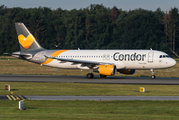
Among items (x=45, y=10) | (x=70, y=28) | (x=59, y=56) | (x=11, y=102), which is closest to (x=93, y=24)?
(x=70, y=28)

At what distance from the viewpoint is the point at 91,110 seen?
67.2 ft

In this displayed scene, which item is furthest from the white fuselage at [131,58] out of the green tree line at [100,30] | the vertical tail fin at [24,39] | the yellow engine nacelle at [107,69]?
the green tree line at [100,30]

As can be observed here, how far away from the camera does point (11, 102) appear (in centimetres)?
2381

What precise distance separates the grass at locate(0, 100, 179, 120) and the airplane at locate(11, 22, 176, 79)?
69.9 ft

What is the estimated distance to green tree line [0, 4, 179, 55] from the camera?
378ft

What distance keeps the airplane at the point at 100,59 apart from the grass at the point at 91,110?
21304 millimetres

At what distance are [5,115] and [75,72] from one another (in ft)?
139

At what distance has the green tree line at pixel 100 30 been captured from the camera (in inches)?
4536

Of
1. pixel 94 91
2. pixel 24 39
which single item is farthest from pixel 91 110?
pixel 24 39

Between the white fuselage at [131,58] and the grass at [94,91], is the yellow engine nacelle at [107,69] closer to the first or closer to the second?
the white fuselage at [131,58]

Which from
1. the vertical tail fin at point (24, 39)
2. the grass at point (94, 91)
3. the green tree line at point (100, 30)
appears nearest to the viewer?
the grass at point (94, 91)

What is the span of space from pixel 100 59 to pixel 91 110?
27.7m

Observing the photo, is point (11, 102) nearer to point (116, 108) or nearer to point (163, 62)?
point (116, 108)

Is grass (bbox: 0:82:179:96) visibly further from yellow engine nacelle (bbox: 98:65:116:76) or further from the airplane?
the airplane
